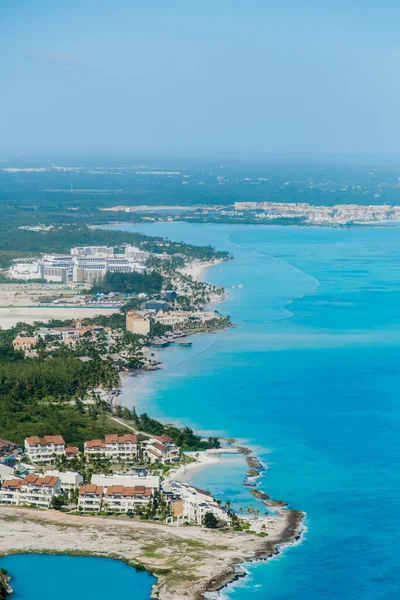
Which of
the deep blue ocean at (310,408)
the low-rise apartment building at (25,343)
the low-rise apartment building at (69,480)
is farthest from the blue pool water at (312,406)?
the low-rise apartment building at (25,343)

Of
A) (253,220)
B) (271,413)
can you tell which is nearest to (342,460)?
(271,413)

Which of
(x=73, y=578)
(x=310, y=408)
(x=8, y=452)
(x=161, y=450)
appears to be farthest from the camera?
(x=310, y=408)

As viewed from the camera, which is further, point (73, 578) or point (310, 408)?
point (310, 408)

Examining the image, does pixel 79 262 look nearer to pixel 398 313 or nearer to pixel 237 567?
pixel 398 313

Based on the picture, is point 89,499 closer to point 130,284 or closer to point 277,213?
point 130,284

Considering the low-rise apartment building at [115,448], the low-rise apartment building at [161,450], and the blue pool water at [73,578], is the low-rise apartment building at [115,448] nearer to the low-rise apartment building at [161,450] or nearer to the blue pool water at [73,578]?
the low-rise apartment building at [161,450]

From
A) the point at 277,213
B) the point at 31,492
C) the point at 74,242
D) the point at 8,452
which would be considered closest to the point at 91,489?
A: the point at 31,492
